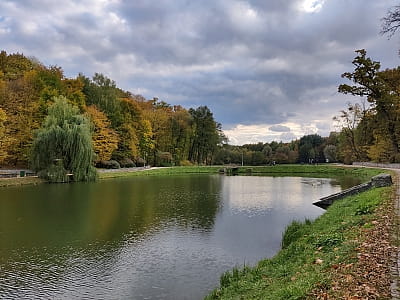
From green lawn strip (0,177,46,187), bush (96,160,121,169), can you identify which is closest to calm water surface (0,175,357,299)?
green lawn strip (0,177,46,187)

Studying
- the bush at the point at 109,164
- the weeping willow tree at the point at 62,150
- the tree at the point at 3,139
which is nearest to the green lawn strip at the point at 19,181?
the weeping willow tree at the point at 62,150

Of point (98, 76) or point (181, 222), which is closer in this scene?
point (181, 222)

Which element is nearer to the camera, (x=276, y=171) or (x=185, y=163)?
(x=276, y=171)

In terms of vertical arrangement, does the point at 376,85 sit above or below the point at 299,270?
above

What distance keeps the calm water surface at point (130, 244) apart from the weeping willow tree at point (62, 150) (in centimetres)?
1432

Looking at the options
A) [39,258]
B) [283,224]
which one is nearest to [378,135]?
[283,224]

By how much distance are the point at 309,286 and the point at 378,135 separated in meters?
49.9

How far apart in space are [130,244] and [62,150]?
28.7 meters

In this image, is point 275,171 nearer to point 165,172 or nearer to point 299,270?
point 165,172

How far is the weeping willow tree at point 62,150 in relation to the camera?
123 feet

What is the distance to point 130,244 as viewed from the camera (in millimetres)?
12641

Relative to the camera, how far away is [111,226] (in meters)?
15.6

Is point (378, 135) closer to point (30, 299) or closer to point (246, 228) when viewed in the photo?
point (246, 228)

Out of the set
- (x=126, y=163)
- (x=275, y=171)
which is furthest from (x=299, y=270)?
(x=275, y=171)
